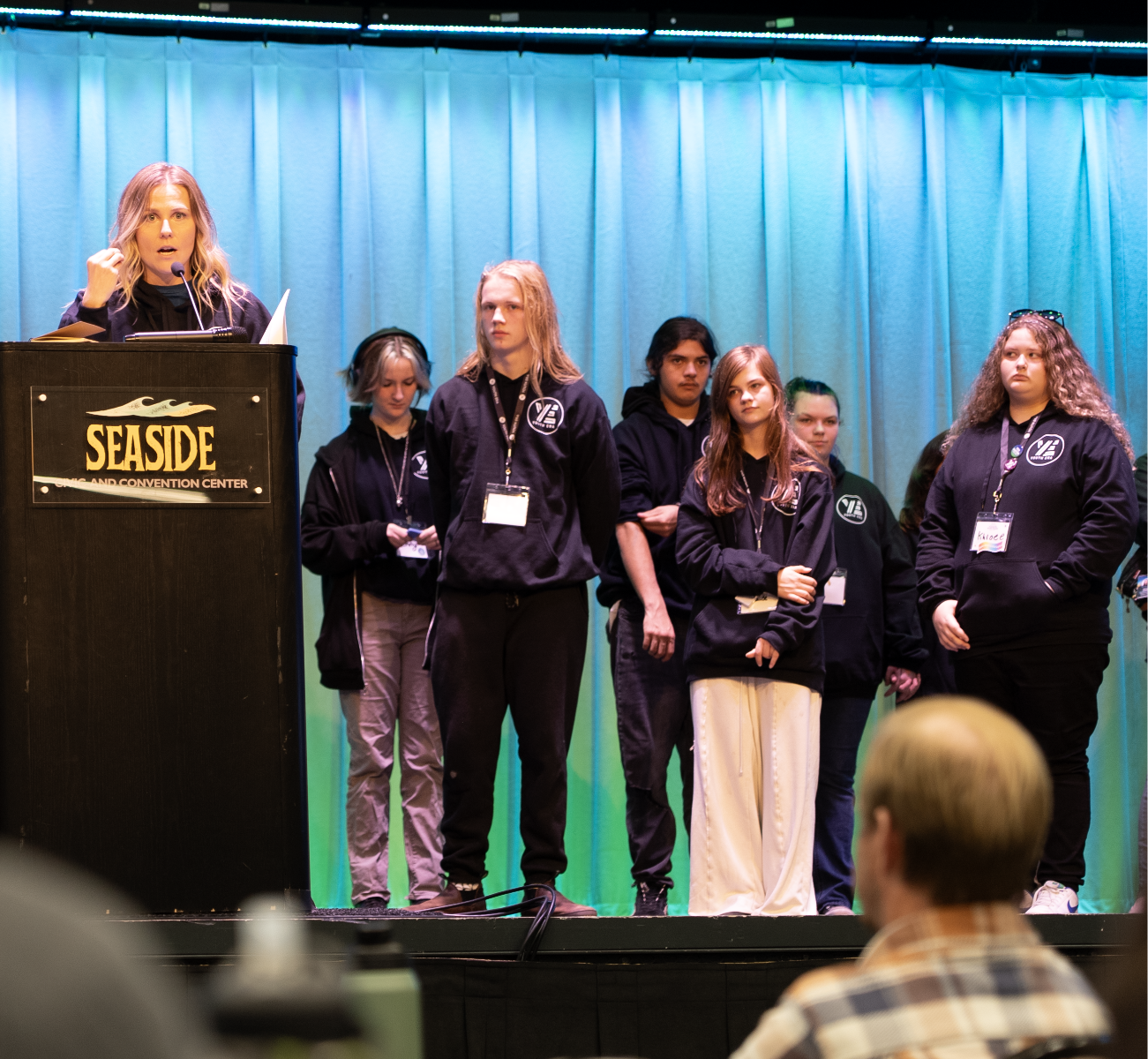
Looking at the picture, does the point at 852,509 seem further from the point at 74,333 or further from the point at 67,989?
the point at 67,989

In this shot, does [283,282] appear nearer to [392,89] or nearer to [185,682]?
[392,89]

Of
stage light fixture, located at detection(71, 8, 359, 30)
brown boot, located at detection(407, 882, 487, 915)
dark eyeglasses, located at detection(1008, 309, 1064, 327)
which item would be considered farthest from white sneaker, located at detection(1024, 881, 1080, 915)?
stage light fixture, located at detection(71, 8, 359, 30)

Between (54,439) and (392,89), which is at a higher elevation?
(392,89)

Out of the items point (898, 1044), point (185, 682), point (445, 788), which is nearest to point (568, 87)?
point (445, 788)

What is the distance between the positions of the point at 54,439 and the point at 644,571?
169cm

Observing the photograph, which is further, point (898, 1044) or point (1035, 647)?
point (1035, 647)

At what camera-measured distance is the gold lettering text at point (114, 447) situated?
2670mm

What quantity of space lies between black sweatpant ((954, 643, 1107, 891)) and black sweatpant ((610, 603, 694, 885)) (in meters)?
0.82

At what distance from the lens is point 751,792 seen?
137 inches

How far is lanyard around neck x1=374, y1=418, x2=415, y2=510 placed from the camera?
427 cm

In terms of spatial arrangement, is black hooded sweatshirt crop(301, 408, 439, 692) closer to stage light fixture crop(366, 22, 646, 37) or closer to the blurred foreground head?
stage light fixture crop(366, 22, 646, 37)

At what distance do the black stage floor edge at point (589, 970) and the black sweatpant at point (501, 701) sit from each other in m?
0.57

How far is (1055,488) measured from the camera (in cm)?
363

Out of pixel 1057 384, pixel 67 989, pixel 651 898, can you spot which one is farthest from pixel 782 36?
pixel 67 989
